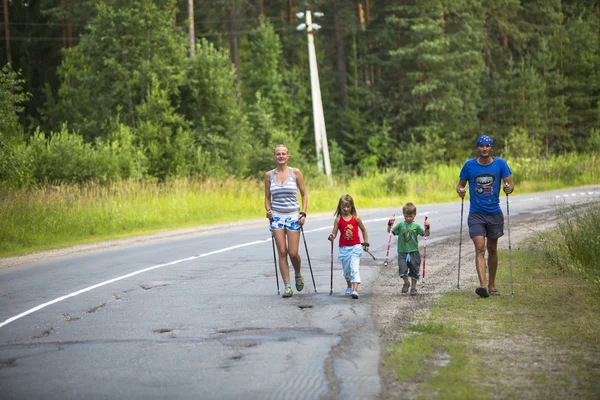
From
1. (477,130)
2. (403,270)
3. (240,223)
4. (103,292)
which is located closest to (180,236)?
(240,223)

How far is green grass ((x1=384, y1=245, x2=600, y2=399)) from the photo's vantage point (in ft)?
23.9

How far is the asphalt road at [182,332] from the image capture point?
7.55m

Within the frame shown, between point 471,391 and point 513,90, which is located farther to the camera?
point 513,90

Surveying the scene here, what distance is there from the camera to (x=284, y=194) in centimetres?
1262

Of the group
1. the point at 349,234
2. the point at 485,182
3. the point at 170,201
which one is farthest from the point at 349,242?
the point at 170,201

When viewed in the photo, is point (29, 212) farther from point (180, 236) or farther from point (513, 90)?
point (513, 90)

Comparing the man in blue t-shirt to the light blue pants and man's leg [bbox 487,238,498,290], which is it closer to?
man's leg [bbox 487,238,498,290]

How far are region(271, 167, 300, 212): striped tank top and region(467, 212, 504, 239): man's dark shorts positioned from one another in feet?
7.89

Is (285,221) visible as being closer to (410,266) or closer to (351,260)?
(351,260)

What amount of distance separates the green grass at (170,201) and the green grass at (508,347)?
12533mm

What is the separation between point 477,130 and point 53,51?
31.9 m

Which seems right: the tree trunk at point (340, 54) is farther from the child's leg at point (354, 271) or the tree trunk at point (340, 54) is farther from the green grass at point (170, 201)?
the child's leg at point (354, 271)

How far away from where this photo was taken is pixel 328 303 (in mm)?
11812

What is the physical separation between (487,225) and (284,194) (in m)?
2.76
